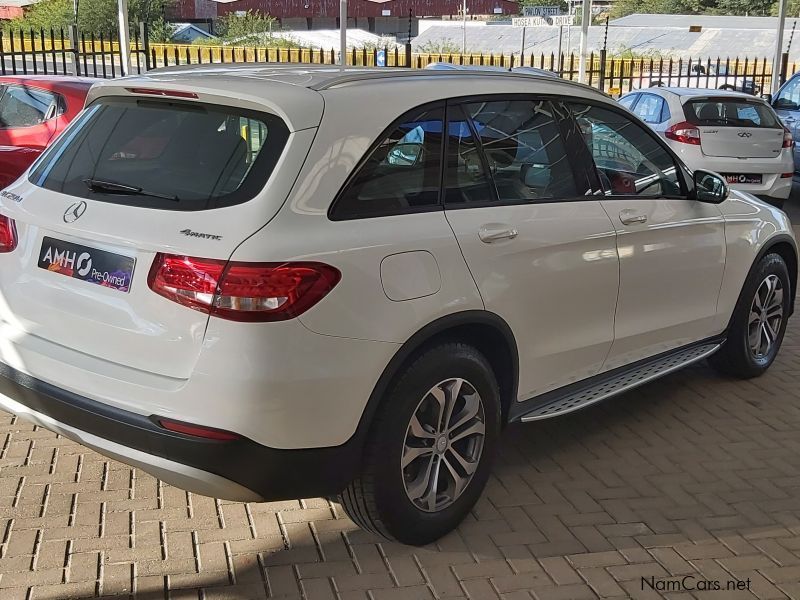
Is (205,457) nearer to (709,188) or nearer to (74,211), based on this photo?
(74,211)

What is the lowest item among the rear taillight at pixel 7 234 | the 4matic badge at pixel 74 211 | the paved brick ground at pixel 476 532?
the paved brick ground at pixel 476 532

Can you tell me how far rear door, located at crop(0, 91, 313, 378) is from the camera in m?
2.93

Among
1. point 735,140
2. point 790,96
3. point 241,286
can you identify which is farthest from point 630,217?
point 790,96

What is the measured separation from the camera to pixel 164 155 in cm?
327

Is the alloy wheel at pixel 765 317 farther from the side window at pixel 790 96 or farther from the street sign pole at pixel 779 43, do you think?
the street sign pole at pixel 779 43

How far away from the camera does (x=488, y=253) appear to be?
11.5 ft

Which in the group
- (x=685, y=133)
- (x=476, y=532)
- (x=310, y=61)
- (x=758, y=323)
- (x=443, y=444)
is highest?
(x=310, y=61)

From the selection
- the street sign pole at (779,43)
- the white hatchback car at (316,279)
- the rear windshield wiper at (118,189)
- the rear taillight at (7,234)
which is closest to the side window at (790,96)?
the street sign pole at (779,43)

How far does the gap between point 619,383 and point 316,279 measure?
6.66 ft

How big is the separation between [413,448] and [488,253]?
795 mm

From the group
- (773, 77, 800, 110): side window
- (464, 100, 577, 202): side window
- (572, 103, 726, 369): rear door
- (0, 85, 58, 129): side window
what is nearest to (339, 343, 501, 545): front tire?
(464, 100, 577, 202): side window

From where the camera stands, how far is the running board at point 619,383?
3995mm

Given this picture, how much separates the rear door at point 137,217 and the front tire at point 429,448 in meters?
0.77

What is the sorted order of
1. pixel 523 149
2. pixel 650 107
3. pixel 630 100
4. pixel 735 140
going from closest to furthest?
pixel 523 149, pixel 735 140, pixel 650 107, pixel 630 100
